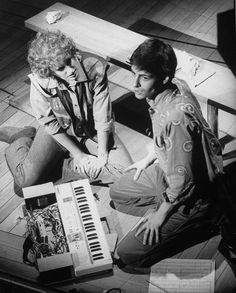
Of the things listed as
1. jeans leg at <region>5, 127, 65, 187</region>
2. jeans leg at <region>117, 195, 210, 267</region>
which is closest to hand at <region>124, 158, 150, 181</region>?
jeans leg at <region>117, 195, 210, 267</region>

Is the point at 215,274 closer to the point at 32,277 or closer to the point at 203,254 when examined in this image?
the point at 203,254

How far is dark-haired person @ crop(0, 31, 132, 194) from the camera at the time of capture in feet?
16.1

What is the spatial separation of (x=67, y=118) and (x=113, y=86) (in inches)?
31.0

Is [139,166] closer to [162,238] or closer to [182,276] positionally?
[162,238]

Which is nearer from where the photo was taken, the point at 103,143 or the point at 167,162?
the point at 167,162

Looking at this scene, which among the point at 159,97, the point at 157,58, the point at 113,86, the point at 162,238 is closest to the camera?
the point at 157,58

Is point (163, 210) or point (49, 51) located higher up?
point (49, 51)

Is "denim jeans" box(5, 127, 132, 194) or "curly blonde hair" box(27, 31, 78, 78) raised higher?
"curly blonde hair" box(27, 31, 78, 78)

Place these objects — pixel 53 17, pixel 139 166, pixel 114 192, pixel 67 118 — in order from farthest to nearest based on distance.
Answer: pixel 53 17 < pixel 114 192 < pixel 67 118 < pixel 139 166

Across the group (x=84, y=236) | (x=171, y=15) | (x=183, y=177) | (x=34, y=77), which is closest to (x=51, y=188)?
(x=84, y=236)

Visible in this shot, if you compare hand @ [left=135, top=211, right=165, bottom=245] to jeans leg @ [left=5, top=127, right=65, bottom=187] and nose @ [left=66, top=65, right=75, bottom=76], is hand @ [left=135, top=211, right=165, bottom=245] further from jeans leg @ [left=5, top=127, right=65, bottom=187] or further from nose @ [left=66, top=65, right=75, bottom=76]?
nose @ [left=66, top=65, right=75, bottom=76]

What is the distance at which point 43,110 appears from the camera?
5145mm

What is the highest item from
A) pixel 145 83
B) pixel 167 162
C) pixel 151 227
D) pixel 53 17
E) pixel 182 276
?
pixel 145 83

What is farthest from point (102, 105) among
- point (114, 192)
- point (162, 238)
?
point (162, 238)
